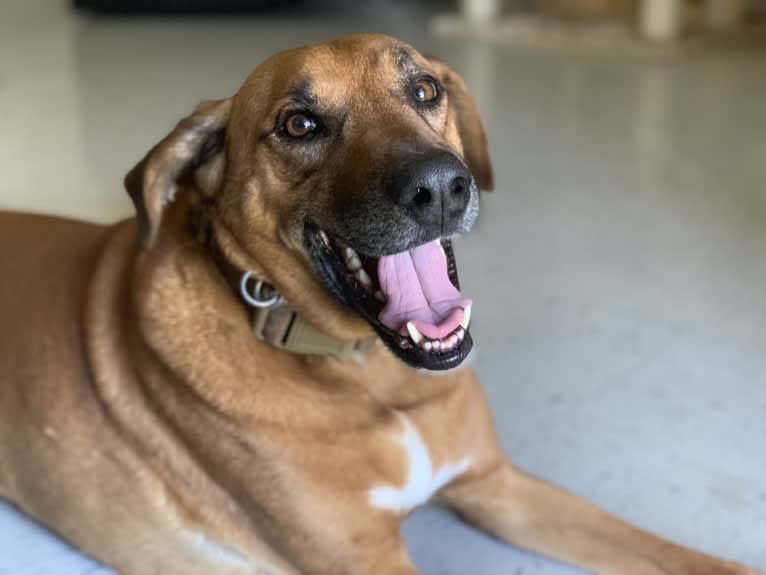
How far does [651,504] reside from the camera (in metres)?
1.87

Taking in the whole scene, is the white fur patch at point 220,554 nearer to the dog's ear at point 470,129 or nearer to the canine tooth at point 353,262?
the canine tooth at point 353,262

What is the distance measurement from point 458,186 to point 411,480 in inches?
20.4

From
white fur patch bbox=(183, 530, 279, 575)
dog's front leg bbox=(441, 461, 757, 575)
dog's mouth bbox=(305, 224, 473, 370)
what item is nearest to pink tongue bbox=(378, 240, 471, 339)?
dog's mouth bbox=(305, 224, 473, 370)

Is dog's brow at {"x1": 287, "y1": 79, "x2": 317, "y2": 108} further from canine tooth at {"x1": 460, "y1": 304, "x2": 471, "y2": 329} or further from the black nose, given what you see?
canine tooth at {"x1": 460, "y1": 304, "x2": 471, "y2": 329}

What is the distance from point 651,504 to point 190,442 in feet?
2.91

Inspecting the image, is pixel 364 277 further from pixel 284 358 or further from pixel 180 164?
pixel 180 164

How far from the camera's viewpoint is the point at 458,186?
4.58 ft

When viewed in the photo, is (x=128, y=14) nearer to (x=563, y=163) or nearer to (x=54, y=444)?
(x=563, y=163)

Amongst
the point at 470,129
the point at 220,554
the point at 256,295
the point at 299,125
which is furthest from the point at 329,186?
the point at 220,554

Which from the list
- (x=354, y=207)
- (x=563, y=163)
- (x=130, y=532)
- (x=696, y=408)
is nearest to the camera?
(x=354, y=207)

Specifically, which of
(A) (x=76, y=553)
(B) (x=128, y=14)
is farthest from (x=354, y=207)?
(B) (x=128, y=14)

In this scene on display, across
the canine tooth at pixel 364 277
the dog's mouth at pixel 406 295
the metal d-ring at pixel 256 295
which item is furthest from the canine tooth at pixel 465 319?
the metal d-ring at pixel 256 295

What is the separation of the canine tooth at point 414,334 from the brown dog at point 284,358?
0.02 m

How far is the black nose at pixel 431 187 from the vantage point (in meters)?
1.37
